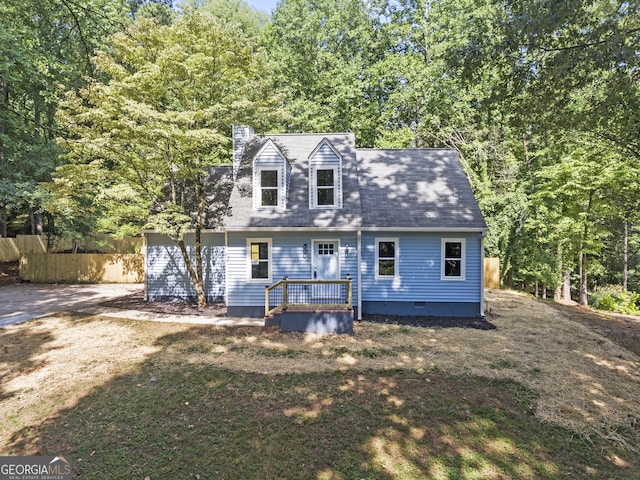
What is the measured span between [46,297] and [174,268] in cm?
607

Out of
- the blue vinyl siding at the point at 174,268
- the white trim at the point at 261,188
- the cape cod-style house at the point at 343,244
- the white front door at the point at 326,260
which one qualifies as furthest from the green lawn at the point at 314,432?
the blue vinyl siding at the point at 174,268

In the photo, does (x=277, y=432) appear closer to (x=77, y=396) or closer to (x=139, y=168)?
(x=77, y=396)

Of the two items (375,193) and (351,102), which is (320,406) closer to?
(375,193)

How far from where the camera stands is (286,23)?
22.7m

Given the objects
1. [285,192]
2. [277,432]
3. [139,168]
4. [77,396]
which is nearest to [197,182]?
[139,168]

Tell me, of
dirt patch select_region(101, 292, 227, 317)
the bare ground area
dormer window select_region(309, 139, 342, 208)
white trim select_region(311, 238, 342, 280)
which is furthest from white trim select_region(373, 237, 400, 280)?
dirt patch select_region(101, 292, 227, 317)

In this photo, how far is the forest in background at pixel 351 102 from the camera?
7.29m

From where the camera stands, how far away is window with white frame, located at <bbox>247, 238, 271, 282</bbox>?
10.9m

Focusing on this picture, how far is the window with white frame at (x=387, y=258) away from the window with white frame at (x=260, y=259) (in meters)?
3.79

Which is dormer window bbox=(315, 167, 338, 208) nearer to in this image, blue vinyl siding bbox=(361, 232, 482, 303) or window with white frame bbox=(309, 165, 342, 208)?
window with white frame bbox=(309, 165, 342, 208)

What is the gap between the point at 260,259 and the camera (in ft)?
36.1

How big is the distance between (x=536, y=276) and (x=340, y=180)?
463 inches

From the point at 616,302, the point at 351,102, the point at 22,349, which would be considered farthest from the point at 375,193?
the point at 616,302

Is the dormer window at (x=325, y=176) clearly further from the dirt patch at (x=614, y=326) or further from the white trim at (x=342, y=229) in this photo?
the dirt patch at (x=614, y=326)
